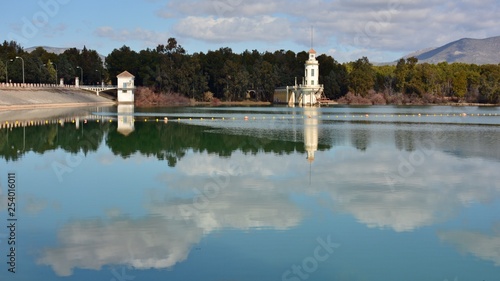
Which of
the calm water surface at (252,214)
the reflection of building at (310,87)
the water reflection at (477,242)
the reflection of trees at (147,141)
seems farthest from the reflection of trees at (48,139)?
the reflection of building at (310,87)

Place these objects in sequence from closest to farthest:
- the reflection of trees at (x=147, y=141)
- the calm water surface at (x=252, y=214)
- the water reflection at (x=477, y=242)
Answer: the calm water surface at (x=252, y=214) < the water reflection at (x=477, y=242) < the reflection of trees at (x=147, y=141)

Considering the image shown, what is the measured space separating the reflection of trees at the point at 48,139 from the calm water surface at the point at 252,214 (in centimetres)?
53

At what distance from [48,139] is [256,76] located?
82.2 m

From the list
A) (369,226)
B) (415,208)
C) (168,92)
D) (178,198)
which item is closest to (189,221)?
(178,198)

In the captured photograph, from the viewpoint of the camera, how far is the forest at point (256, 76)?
105750mm

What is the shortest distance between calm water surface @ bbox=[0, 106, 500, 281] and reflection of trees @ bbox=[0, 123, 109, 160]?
0.53 metres

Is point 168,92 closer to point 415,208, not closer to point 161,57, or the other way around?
point 161,57

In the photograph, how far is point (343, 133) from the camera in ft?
114

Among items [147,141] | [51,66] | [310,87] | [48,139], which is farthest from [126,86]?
[147,141]

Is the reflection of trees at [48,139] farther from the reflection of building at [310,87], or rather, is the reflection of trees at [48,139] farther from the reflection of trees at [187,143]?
the reflection of building at [310,87]

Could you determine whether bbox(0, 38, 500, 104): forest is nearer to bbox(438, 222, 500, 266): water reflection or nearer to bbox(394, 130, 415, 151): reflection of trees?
bbox(394, 130, 415, 151): reflection of trees

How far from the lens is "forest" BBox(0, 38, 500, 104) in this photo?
106m

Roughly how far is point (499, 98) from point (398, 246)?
10355 cm

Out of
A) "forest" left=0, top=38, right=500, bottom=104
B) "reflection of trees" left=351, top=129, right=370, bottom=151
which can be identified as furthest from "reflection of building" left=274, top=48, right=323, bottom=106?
"reflection of trees" left=351, top=129, right=370, bottom=151
